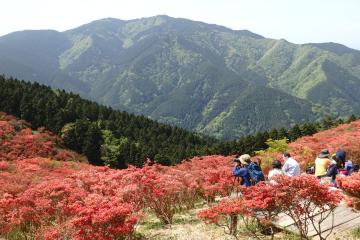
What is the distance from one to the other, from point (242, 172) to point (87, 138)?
155 ft

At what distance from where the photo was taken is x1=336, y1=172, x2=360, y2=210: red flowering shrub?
10.5m

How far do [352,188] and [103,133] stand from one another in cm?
5763

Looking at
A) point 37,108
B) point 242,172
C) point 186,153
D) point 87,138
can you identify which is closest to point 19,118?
point 37,108

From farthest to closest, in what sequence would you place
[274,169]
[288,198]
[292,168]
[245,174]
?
[292,168]
[245,174]
[274,169]
[288,198]

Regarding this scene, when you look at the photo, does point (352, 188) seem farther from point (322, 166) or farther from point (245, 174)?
point (322, 166)

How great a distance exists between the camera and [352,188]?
1065 centimetres

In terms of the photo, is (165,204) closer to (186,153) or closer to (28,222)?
(28,222)

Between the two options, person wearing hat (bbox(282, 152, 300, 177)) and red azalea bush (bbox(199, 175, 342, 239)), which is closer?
red azalea bush (bbox(199, 175, 342, 239))

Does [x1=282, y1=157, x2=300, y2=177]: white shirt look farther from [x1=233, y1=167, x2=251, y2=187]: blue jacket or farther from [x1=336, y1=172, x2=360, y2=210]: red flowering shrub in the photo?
[x1=336, y1=172, x2=360, y2=210]: red flowering shrub

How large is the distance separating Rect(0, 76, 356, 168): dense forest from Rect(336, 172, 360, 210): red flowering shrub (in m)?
48.7

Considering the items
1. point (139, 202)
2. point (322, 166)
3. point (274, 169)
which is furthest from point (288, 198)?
point (322, 166)

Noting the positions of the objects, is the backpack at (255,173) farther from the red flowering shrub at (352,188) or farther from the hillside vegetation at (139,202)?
the red flowering shrub at (352,188)

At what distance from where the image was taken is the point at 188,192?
2042 cm

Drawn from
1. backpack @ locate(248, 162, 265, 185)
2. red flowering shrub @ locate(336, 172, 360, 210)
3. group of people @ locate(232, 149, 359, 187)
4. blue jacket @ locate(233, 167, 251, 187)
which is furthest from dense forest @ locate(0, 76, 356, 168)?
red flowering shrub @ locate(336, 172, 360, 210)
